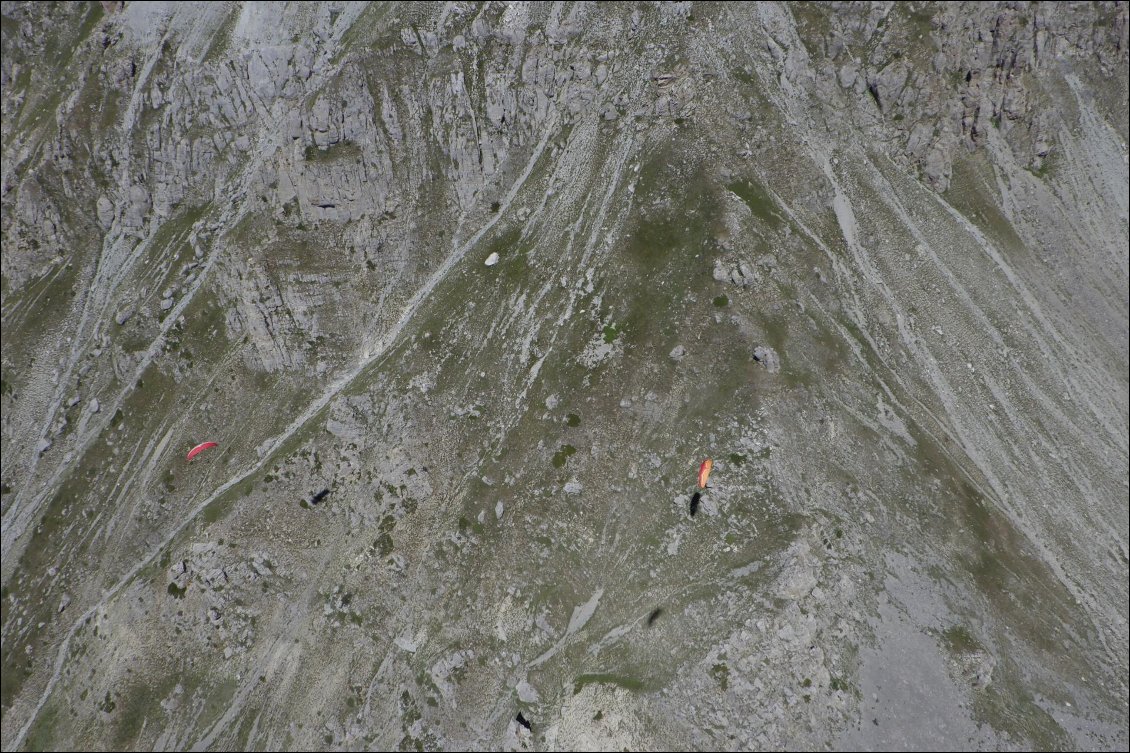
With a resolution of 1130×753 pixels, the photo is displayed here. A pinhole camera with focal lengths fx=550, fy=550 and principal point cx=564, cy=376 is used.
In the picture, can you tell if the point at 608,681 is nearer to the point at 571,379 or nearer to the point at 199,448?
the point at 571,379

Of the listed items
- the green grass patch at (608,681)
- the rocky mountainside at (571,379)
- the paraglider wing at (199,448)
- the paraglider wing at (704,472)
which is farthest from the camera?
the paraglider wing at (199,448)

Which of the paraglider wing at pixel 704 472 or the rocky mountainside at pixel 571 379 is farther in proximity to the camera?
the paraglider wing at pixel 704 472

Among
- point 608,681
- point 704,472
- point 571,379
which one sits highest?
point 571,379

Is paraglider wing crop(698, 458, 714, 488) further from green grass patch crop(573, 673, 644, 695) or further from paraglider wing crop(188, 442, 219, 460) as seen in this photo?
paraglider wing crop(188, 442, 219, 460)

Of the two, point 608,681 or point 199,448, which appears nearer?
point 608,681

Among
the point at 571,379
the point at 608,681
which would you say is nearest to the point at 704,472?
the point at 571,379

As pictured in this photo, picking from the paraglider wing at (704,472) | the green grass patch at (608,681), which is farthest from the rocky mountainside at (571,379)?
the paraglider wing at (704,472)

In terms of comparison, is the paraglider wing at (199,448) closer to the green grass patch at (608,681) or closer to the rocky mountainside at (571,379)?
the rocky mountainside at (571,379)
